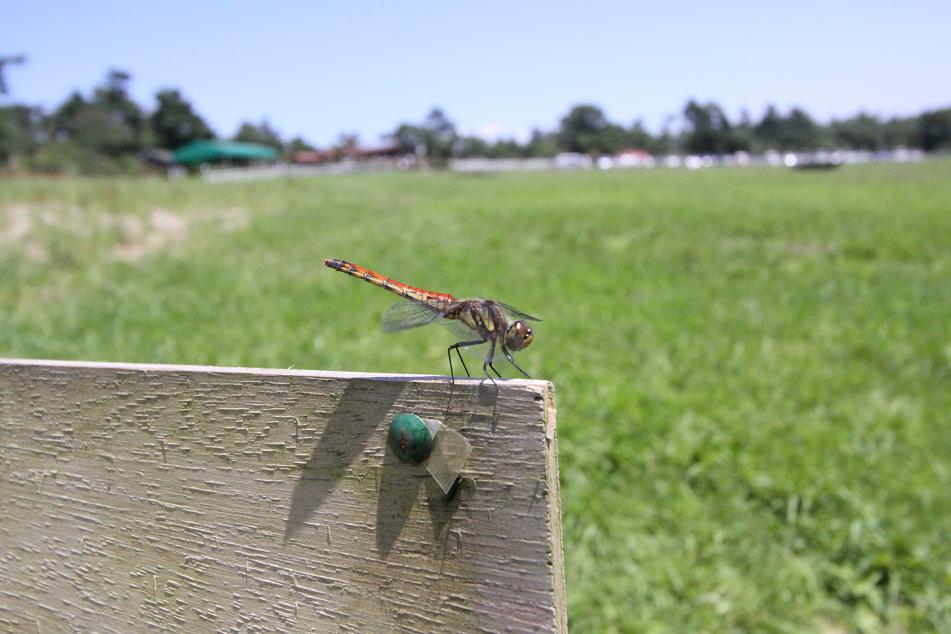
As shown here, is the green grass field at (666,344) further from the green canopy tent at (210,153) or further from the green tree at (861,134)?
the green tree at (861,134)

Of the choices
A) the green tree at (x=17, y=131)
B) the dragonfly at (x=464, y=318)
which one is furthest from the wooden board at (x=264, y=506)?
the green tree at (x=17, y=131)

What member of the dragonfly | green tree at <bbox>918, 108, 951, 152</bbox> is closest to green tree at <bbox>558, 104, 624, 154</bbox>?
green tree at <bbox>918, 108, 951, 152</bbox>

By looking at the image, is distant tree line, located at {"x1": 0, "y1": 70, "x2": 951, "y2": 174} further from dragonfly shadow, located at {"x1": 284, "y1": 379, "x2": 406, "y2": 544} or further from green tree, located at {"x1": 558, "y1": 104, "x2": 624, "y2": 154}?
dragonfly shadow, located at {"x1": 284, "y1": 379, "x2": 406, "y2": 544}

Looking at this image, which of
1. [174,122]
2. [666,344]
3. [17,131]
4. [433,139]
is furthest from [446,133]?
[666,344]

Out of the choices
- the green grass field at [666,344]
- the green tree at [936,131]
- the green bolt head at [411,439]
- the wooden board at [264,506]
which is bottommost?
the green grass field at [666,344]

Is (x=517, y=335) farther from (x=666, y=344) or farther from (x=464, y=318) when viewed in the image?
(x=666, y=344)

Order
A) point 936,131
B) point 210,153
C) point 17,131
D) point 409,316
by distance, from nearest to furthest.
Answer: point 409,316 < point 17,131 < point 210,153 < point 936,131

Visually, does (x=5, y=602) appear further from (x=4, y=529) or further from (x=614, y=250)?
(x=614, y=250)
